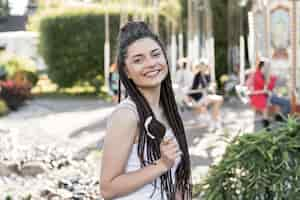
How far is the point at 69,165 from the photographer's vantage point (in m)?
8.28

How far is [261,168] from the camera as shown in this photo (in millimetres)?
3457

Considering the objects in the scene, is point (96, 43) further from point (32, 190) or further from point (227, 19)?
point (32, 190)

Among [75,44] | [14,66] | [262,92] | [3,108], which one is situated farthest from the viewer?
[75,44]

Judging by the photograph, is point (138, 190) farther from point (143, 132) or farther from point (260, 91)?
point (260, 91)

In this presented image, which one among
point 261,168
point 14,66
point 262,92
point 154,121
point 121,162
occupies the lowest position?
point 262,92

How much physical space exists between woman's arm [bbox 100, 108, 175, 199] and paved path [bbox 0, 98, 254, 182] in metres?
5.91

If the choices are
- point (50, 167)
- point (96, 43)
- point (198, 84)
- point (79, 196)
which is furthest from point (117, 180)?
point (96, 43)

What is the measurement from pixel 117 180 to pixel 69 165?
613 centimetres

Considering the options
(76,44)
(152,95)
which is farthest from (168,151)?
(76,44)

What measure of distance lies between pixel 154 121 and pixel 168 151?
0.38 ft

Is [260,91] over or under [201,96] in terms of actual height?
over

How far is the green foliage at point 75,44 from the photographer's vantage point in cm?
2486

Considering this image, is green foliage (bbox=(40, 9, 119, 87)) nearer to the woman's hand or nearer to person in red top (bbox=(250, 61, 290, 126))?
person in red top (bbox=(250, 61, 290, 126))

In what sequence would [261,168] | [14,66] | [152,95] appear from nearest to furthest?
[152,95] < [261,168] < [14,66]
